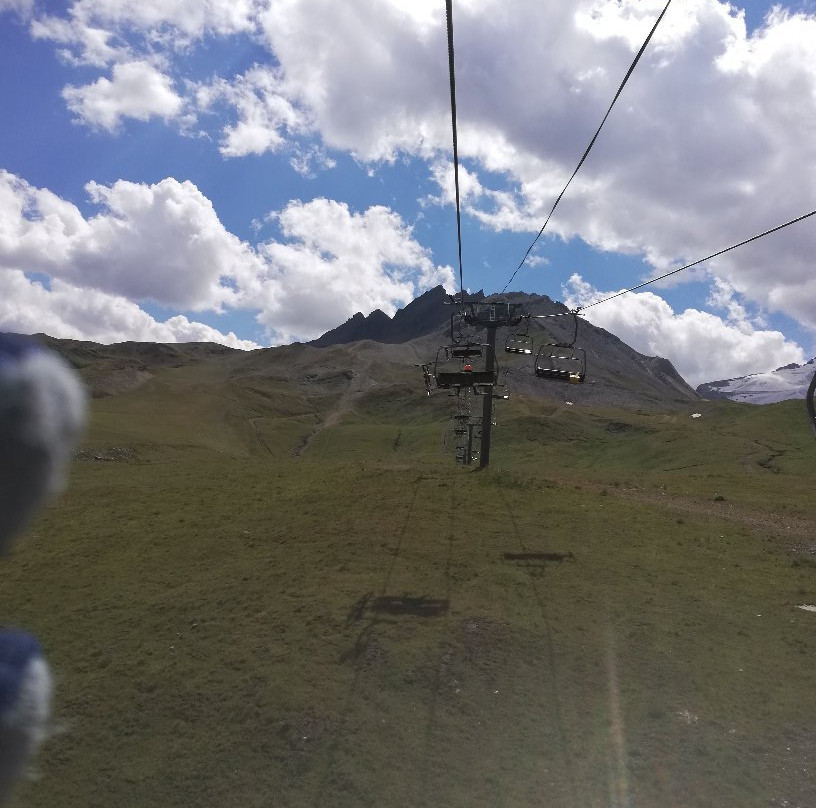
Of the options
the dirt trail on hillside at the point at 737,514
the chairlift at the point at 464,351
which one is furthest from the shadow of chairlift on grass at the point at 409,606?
the dirt trail on hillside at the point at 737,514

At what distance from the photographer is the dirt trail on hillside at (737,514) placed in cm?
2800

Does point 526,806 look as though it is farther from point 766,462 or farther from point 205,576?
point 766,462

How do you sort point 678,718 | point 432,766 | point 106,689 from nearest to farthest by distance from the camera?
point 432,766
point 678,718
point 106,689

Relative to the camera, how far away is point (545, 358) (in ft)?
80.0

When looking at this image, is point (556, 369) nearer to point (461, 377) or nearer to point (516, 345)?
point (516, 345)

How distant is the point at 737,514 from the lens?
32156mm

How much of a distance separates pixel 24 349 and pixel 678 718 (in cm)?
1305

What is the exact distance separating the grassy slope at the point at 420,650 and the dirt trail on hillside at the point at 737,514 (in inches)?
13.3

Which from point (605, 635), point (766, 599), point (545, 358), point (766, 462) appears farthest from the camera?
point (766, 462)

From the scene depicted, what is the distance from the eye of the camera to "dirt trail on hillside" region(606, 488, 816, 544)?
28000mm

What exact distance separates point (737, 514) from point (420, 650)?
79.4 ft

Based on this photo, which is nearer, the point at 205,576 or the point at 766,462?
the point at 205,576

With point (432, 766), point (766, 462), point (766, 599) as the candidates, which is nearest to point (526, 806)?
point (432, 766)

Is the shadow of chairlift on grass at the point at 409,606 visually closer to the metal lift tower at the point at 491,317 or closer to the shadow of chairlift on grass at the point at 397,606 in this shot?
the shadow of chairlift on grass at the point at 397,606
